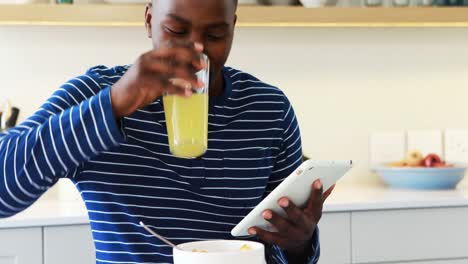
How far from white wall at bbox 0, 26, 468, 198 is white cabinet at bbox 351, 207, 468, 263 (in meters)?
0.57

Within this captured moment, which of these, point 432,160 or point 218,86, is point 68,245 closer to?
point 218,86

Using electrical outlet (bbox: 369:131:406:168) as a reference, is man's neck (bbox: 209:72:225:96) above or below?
above

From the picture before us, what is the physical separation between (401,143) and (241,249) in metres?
2.19

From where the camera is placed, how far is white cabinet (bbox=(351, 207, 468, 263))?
252cm

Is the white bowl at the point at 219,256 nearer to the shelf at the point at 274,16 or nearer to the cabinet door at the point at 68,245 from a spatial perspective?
the cabinet door at the point at 68,245

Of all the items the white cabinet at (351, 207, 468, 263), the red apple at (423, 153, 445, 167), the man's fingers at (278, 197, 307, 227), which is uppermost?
the red apple at (423, 153, 445, 167)

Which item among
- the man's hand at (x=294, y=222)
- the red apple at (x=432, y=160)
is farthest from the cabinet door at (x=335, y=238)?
the man's hand at (x=294, y=222)

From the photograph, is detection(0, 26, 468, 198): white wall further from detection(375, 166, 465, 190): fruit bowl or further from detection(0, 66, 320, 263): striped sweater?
detection(0, 66, 320, 263): striped sweater

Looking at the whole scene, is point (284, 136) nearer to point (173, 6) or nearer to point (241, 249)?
point (173, 6)

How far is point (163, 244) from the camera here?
1298mm

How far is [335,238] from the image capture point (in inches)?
97.9

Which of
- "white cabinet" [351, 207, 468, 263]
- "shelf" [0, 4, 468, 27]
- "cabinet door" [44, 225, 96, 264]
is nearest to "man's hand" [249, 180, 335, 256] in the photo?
"cabinet door" [44, 225, 96, 264]

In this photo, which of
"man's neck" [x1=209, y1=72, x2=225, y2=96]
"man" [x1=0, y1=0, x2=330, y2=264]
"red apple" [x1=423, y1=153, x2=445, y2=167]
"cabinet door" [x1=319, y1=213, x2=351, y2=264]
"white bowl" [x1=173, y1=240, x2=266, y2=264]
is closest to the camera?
"white bowl" [x1=173, y1=240, x2=266, y2=264]

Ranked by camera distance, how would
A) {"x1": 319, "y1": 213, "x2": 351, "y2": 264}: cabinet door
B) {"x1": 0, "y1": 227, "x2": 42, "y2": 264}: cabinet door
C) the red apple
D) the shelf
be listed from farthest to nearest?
the red apple → the shelf → {"x1": 319, "y1": 213, "x2": 351, "y2": 264}: cabinet door → {"x1": 0, "y1": 227, "x2": 42, "y2": 264}: cabinet door
